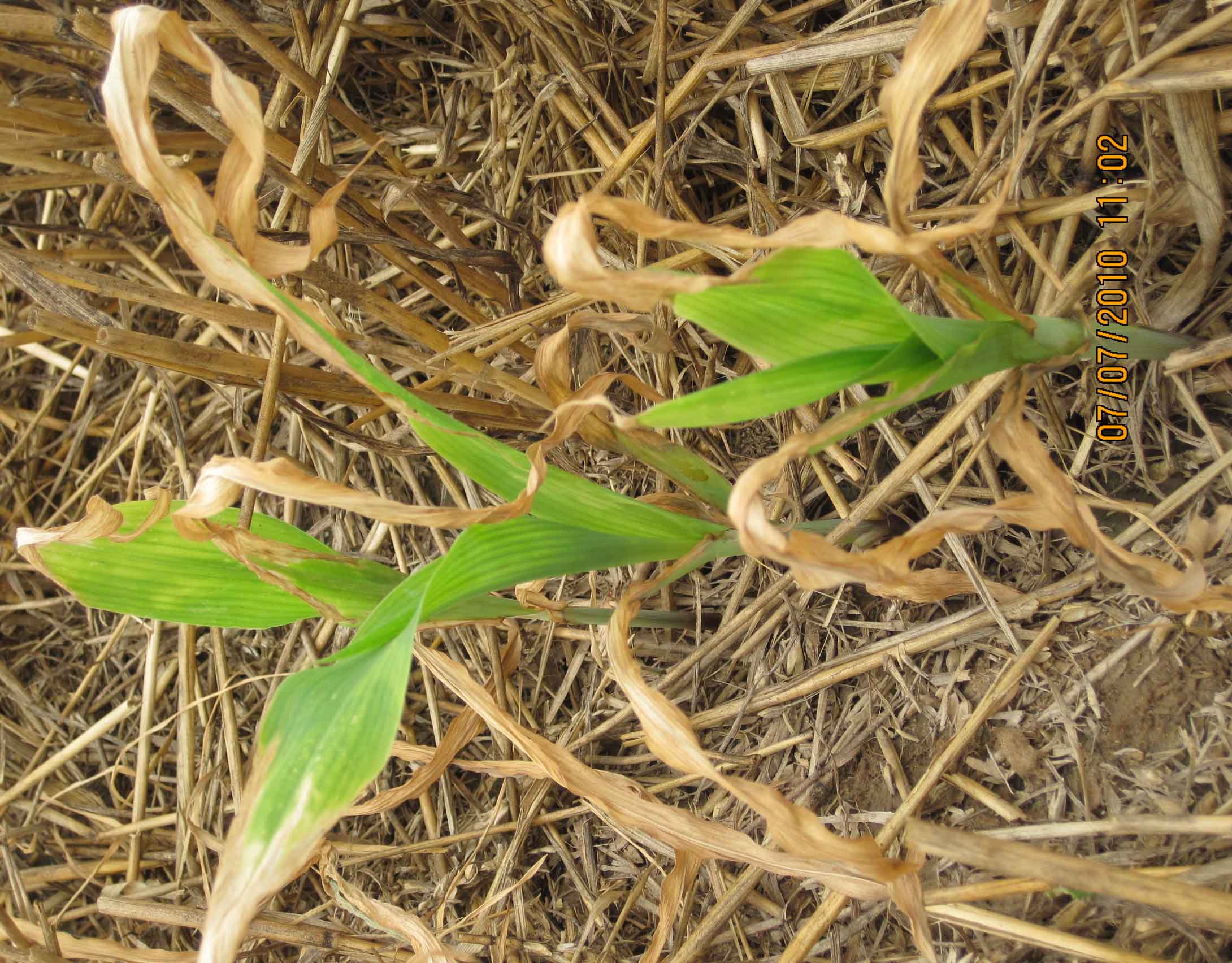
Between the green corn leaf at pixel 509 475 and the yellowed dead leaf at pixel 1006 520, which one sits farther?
the green corn leaf at pixel 509 475

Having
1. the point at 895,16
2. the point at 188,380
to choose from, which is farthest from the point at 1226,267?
the point at 188,380

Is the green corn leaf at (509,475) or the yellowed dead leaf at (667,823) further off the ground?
the green corn leaf at (509,475)

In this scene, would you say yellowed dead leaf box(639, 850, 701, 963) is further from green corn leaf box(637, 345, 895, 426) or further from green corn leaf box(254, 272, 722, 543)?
green corn leaf box(637, 345, 895, 426)

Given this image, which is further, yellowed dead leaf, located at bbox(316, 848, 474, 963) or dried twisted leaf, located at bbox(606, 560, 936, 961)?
yellowed dead leaf, located at bbox(316, 848, 474, 963)

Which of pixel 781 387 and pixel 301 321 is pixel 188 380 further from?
pixel 781 387

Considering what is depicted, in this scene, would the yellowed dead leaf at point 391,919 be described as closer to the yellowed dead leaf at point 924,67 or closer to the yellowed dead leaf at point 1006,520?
the yellowed dead leaf at point 1006,520

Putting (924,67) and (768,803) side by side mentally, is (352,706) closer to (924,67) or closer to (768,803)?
(768,803)

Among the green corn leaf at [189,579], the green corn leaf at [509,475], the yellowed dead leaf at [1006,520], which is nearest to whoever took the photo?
the yellowed dead leaf at [1006,520]

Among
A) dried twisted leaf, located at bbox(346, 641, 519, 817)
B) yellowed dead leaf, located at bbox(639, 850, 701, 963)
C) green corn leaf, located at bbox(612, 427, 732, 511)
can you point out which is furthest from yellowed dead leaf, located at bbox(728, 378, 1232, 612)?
dried twisted leaf, located at bbox(346, 641, 519, 817)

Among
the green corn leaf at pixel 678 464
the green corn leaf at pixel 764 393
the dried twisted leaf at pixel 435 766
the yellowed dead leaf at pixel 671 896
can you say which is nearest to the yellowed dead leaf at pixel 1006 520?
the green corn leaf at pixel 764 393
